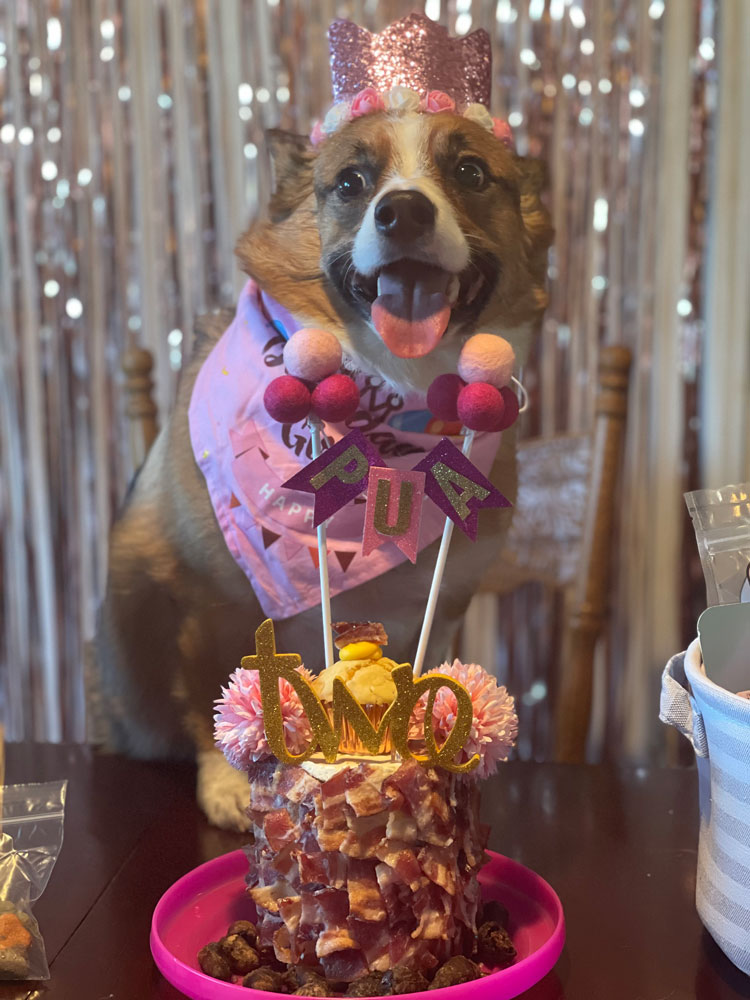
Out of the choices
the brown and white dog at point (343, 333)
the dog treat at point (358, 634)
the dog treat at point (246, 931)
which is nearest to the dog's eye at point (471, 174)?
the brown and white dog at point (343, 333)

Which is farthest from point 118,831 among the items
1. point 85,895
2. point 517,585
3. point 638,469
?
point 638,469

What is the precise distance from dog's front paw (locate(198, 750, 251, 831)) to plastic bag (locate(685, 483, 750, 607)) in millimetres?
507

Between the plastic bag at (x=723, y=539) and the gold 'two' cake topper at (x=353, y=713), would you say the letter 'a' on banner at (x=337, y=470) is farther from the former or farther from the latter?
the plastic bag at (x=723, y=539)

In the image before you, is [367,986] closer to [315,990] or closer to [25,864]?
[315,990]

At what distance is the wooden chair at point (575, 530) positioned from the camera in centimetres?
145

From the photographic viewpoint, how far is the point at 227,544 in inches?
40.5

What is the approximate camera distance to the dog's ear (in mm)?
1039

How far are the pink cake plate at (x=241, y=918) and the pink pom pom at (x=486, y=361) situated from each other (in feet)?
1.21

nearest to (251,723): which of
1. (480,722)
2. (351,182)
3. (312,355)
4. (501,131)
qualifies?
(480,722)

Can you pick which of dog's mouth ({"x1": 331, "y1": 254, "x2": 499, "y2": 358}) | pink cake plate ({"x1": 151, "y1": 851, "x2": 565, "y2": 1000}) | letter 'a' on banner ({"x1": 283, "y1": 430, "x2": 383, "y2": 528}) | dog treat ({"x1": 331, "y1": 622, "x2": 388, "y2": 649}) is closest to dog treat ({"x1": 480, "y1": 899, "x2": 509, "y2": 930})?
pink cake plate ({"x1": 151, "y1": 851, "x2": 565, "y2": 1000})

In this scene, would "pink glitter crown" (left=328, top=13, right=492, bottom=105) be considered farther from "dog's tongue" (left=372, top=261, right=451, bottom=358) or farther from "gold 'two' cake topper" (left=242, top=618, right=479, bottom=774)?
"gold 'two' cake topper" (left=242, top=618, right=479, bottom=774)

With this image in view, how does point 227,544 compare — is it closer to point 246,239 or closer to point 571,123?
point 246,239

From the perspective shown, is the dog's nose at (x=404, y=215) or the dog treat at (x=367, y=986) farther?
the dog's nose at (x=404, y=215)

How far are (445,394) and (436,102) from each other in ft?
1.35
